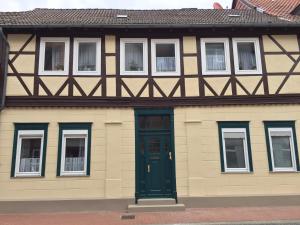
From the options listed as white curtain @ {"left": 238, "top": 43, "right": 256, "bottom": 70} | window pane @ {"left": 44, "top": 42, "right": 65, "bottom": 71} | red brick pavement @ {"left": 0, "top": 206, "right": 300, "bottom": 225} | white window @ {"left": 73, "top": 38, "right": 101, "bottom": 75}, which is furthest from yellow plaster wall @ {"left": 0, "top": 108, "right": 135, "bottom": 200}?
white curtain @ {"left": 238, "top": 43, "right": 256, "bottom": 70}

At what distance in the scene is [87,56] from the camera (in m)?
12.2

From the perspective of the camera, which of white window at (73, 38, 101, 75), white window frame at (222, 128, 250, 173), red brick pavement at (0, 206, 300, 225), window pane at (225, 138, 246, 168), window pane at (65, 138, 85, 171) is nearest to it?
red brick pavement at (0, 206, 300, 225)

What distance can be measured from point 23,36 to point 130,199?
6.98 metres

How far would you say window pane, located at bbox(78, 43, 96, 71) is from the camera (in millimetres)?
12117

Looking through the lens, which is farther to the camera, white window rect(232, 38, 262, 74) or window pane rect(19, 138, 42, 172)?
white window rect(232, 38, 262, 74)

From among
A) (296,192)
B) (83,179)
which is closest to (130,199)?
(83,179)

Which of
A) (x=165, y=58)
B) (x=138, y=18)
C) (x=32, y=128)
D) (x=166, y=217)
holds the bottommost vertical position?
(x=166, y=217)

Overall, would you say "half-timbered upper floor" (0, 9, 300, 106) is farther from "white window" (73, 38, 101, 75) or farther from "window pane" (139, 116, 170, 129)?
"window pane" (139, 116, 170, 129)

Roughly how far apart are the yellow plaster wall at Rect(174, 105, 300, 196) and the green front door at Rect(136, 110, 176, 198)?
0.98ft

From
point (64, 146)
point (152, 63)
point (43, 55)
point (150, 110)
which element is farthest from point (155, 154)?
point (43, 55)

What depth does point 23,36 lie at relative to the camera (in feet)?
39.4

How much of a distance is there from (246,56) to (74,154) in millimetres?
7302

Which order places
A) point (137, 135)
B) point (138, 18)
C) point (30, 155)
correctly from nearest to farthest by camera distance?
1. point (30, 155)
2. point (137, 135)
3. point (138, 18)

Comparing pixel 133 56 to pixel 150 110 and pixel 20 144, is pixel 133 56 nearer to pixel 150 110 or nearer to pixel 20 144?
pixel 150 110
